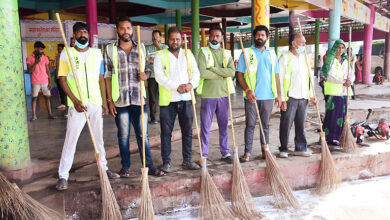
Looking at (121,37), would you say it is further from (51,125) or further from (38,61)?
(38,61)

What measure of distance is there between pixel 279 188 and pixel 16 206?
230 cm

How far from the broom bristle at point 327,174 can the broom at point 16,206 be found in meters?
2.75

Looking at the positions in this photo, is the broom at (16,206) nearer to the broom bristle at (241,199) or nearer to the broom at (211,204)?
the broom at (211,204)

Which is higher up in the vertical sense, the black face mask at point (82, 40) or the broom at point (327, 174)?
the black face mask at point (82, 40)

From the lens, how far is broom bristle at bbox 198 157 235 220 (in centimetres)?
283

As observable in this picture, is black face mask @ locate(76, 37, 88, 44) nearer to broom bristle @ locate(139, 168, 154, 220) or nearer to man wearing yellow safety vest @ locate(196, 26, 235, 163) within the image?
man wearing yellow safety vest @ locate(196, 26, 235, 163)

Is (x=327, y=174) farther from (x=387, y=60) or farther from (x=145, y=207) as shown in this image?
(x=387, y=60)

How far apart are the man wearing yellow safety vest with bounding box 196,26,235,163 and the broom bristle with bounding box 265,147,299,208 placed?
1.73ft

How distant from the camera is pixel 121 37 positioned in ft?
9.83

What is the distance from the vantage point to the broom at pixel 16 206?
231 cm

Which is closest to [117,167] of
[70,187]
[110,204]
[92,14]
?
[70,187]

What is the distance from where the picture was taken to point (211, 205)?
2846 millimetres

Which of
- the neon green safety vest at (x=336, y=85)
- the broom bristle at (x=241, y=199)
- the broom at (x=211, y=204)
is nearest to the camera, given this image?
the broom at (x=211, y=204)

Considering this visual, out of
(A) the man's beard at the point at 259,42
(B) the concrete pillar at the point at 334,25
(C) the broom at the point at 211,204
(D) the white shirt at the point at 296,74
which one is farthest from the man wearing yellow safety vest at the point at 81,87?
(B) the concrete pillar at the point at 334,25
